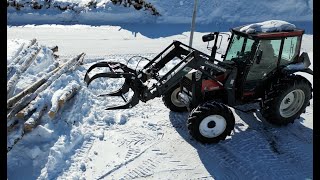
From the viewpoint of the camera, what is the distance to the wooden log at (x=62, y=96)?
301 inches

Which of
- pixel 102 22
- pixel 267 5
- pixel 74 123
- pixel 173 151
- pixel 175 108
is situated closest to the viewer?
pixel 173 151

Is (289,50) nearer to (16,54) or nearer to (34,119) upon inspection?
(34,119)

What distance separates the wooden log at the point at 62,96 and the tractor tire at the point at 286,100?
425 centimetres

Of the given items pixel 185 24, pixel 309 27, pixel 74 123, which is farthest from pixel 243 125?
pixel 309 27

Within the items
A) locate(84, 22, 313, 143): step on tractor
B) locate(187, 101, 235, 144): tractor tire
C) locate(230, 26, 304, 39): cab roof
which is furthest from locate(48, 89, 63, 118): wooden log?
locate(230, 26, 304, 39): cab roof

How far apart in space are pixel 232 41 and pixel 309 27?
11.1 m

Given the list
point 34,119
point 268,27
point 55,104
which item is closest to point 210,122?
point 268,27

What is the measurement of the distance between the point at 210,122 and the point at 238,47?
1834 mm

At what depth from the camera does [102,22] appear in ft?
56.2

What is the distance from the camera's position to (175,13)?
18344mm

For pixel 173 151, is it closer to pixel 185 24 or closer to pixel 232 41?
pixel 232 41

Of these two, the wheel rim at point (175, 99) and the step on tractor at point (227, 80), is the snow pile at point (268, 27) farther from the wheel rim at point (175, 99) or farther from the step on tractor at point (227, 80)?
the wheel rim at point (175, 99)

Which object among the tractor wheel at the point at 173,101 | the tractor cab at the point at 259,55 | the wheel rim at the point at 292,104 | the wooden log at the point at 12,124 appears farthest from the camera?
the tractor wheel at the point at 173,101

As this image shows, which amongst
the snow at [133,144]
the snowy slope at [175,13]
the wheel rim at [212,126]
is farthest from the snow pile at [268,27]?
the snowy slope at [175,13]
